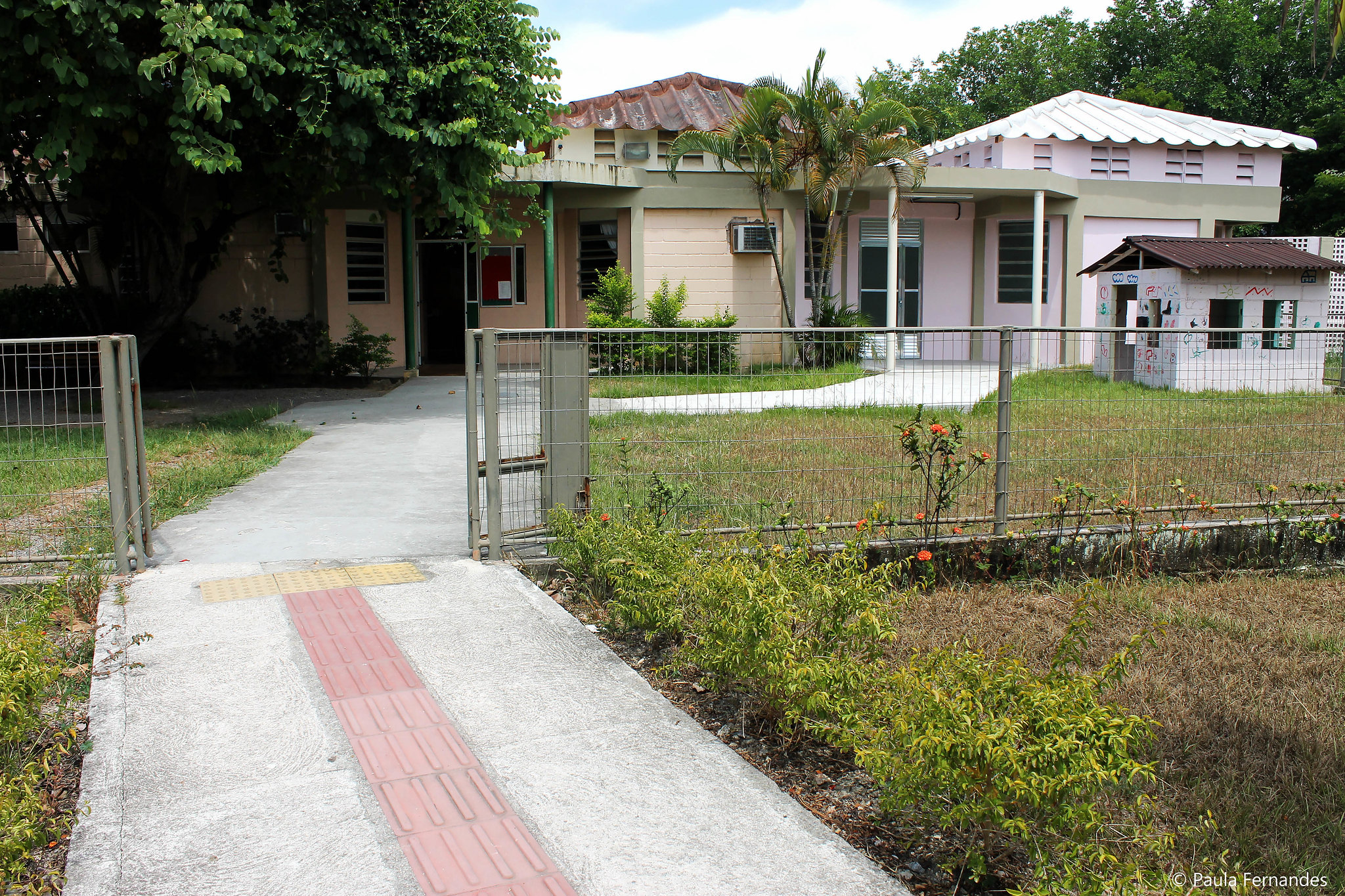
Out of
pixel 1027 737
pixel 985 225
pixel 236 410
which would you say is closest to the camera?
pixel 1027 737

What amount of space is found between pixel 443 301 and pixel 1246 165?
1732 cm

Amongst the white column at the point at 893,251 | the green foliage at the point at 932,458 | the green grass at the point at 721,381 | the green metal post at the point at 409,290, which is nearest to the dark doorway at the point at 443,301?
the green metal post at the point at 409,290

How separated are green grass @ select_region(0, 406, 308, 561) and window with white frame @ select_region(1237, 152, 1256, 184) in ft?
68.6

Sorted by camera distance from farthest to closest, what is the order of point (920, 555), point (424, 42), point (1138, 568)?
point (424, 42)
point (1138, 568)
point (920, 555)

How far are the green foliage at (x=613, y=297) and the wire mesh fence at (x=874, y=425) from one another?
34.8 ft

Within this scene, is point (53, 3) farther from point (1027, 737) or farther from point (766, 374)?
point (1027, 737)

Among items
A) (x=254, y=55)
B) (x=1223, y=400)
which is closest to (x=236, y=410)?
(x=254, y=55)

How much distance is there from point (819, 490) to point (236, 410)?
29.8 feet

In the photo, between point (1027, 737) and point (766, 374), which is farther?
point (766, 374)

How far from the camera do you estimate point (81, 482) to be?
270 inches

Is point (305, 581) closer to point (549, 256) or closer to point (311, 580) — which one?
point (311, 580)

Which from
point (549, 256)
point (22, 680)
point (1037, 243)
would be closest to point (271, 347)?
point (549, 256)

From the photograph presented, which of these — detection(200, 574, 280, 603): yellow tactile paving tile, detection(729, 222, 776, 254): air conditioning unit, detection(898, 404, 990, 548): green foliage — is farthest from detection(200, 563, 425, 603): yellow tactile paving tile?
detection(729, 222, 776, 254): air conditioning unit

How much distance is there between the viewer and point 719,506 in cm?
619
